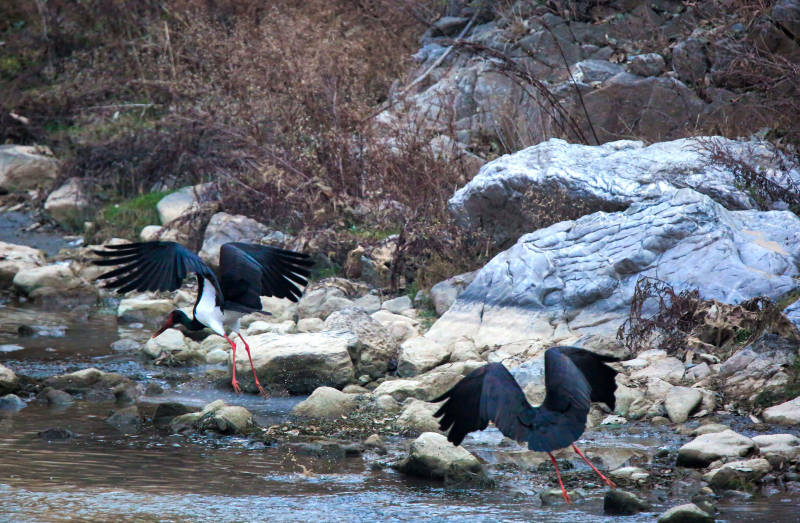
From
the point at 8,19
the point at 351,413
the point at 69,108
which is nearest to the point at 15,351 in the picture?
the point at 351,413

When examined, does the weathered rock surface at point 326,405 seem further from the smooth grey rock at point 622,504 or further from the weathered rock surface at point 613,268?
the smooth grey rock at point 622,504

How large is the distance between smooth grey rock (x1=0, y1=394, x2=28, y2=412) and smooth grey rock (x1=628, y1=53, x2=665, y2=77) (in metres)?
7.68

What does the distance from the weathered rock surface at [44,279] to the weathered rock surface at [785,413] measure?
7.48 m

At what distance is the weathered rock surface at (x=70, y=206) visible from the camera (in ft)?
41.8

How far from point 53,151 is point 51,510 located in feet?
37.4

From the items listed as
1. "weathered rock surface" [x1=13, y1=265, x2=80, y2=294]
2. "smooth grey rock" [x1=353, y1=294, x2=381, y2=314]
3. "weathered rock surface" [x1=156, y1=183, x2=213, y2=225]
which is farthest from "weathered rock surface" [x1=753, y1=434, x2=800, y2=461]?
"weathered rock surface" [x1=156, y1=183, x2=213, y2=225]

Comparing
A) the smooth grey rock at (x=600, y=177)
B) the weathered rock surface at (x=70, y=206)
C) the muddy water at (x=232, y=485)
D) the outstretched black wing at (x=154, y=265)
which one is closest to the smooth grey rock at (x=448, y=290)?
the smooth grey rock at (x=600, y=177)

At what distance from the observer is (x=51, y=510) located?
3994mm

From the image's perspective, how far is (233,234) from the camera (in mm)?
10227

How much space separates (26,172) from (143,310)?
564cm

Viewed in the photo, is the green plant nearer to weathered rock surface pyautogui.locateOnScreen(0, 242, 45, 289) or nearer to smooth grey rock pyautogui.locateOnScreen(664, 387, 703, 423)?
weathered rock surface pyautogui.locateOnScreen(0, 242, 45, 289)

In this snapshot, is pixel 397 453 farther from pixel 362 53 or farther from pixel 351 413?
pixel 362 53

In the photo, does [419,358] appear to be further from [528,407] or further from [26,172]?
[26,172]

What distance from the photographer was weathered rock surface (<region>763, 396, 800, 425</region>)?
521cm
